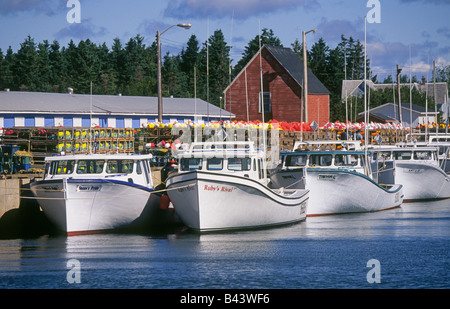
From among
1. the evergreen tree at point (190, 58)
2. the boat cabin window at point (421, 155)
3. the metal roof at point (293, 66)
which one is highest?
the evergreen tree at point (190, 58)

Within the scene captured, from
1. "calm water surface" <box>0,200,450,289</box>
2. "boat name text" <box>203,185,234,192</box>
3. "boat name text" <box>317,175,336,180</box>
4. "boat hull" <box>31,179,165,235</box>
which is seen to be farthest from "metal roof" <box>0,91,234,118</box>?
"boat name text" <box>203,185,234,192</box>

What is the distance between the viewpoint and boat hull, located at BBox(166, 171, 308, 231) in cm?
2273

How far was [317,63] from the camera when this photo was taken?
111 meters

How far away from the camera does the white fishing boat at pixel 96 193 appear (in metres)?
23.5

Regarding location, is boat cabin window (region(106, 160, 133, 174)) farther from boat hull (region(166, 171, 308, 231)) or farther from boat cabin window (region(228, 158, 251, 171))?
boat cabin window (region(228, 158, 251, 171))

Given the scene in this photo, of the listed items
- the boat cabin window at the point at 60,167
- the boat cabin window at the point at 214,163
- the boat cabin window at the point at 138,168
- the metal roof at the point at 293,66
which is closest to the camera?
the boat cabin window at the point at 214,163

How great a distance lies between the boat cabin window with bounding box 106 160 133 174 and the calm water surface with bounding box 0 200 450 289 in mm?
2467

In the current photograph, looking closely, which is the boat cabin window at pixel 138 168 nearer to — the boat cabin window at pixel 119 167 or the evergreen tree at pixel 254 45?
the boat cabin window at pixel 119 167

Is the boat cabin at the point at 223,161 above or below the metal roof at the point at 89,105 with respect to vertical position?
below

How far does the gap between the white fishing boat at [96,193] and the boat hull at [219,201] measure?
145 centimetres

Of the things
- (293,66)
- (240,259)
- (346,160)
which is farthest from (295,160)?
(293,66)

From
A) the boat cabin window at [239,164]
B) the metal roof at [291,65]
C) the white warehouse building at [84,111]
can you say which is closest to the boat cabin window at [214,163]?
the boat cabin window at [239,164]
